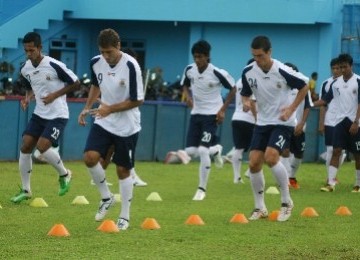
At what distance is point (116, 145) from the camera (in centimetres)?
1395

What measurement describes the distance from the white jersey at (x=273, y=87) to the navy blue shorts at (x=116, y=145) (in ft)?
6.80

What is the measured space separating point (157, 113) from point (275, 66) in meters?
14.4

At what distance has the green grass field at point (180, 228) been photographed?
12.1 metres

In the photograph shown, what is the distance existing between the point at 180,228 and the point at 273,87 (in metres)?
2.28

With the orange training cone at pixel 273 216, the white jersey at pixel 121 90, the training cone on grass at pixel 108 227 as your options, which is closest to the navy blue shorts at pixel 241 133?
the orange training cone at pixel 273 216

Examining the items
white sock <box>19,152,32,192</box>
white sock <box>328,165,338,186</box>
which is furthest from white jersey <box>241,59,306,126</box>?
white sock <box>328,165,338,186</box>

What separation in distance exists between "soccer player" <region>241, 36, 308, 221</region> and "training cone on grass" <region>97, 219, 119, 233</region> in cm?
240

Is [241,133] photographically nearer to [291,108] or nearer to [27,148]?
[27,148]

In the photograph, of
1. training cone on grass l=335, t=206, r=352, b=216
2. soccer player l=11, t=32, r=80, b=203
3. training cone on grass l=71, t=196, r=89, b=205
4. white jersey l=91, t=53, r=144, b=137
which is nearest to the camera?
white jersey l=91, t=53, r=144, b=137

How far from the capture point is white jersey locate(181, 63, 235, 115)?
62.4ft

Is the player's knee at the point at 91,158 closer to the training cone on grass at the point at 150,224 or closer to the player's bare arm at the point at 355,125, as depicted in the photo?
the training cone on grass at the point at 150,224

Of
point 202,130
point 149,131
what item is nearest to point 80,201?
point 202,130

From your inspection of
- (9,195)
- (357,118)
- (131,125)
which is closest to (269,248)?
(131,125)

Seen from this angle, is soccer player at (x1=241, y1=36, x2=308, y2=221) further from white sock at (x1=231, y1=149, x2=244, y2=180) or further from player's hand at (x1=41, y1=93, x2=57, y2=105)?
white sock at (x1=231, y1=149, x2=244, y2=180)
